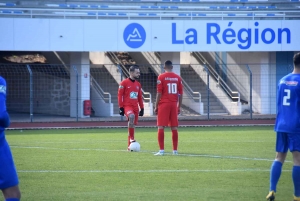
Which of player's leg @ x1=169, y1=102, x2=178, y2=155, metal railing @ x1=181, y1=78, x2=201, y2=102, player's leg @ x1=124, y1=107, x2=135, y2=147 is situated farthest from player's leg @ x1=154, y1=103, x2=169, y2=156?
metal railing @ x1=181, y1=78, x2=201, y2=102

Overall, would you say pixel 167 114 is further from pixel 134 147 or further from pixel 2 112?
pixel 2 112

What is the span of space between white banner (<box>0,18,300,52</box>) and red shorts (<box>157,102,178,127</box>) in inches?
614

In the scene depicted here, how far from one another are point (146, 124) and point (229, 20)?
25.7 ft

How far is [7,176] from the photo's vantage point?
6520 mm

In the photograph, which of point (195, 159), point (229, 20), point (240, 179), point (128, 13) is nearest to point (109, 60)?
point (128, 13)

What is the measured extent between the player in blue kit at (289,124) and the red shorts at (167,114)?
6.47m

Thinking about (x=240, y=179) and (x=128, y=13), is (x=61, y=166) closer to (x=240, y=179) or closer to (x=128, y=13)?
(x=240, y=179)

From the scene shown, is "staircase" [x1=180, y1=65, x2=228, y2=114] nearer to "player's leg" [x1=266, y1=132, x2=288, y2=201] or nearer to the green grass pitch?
the green grass pitch

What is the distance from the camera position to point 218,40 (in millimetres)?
32562

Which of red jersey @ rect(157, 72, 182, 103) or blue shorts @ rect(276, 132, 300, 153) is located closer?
blue shorts @ rect(276, 132, 300, 153)

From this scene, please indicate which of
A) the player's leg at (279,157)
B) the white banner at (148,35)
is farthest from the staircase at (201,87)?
the player's leg at (279,157)

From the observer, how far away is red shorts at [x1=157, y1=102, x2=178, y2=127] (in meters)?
15.4

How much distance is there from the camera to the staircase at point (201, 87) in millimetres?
33781

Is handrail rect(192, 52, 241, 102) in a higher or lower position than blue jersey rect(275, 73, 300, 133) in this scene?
higher
